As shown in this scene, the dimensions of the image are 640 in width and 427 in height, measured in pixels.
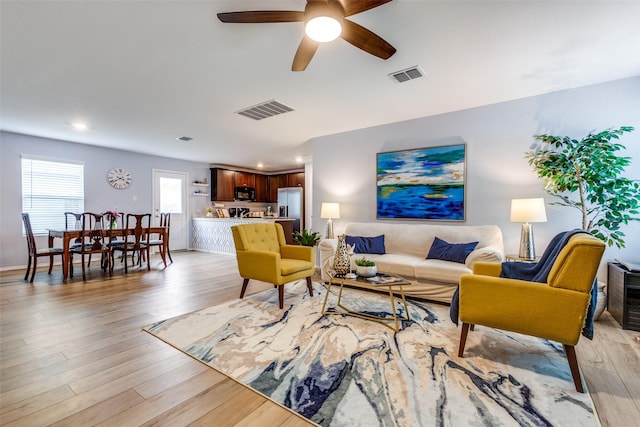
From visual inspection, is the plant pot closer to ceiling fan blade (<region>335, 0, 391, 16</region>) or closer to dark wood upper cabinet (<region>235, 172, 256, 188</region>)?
ceiling fan blade (<region>335, 0, 391, 16</region>)

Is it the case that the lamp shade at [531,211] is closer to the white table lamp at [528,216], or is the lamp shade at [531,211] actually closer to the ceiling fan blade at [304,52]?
the white table lamp at [528,216]

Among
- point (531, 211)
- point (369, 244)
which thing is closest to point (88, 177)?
point (369, 244)

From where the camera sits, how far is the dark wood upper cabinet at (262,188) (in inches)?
360

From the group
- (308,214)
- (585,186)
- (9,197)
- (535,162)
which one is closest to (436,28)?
(535,162)

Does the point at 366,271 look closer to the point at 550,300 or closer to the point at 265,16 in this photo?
the point at 550,300

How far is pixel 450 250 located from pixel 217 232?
18.5 feet

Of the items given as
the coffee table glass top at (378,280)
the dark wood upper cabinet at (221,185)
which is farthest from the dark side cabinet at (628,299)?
the dark wood upper cabinet at (221,185)

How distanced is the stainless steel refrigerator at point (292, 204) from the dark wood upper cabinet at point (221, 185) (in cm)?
151

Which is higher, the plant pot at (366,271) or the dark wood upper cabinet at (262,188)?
the dark wood upper cabinet at (262,188)

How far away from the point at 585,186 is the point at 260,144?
497cm

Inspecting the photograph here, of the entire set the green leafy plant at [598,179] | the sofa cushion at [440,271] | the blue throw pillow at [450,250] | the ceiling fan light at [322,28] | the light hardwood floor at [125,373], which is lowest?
the light hardwood floor at [125,373]

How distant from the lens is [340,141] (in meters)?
5.05

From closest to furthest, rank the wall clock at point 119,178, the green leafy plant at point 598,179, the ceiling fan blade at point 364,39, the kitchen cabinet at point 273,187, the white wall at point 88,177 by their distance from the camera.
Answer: the ceiling fan blade at point 364,39 → the green leafy plant at point 598,179 → the white wall at point 88,177 → the wall clock at point 119,178 → the kitchen cabinet at point 273,187

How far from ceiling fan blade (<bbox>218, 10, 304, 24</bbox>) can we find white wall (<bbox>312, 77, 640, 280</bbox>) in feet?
9.78
